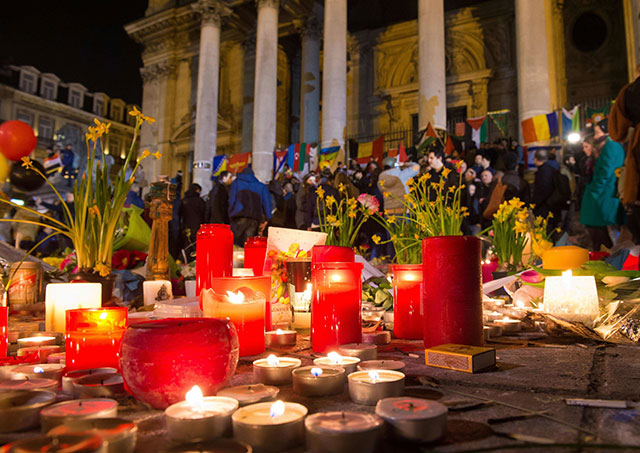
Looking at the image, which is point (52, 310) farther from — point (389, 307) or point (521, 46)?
point (521, 46)

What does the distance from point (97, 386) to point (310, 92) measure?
20.6 m

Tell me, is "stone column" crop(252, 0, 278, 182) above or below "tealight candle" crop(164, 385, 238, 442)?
above

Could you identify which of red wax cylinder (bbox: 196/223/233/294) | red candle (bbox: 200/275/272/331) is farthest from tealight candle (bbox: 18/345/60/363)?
red wax cylinder (bbox: 196/223/233/294)

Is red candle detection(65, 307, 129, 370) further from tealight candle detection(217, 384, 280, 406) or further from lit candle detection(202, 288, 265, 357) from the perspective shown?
tealight candle detection(217, 384, 280, 406)

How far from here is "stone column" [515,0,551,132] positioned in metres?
11.7

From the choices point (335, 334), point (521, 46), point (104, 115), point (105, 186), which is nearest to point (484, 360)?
point (335, 334)

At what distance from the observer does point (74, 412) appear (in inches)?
32.0

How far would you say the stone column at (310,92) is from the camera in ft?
66.8

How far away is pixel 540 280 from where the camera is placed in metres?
2.40

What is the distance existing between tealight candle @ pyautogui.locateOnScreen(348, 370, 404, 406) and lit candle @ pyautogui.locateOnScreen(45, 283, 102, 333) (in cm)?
129

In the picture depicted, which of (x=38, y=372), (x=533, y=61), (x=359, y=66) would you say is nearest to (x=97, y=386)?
(x=38, y=372)

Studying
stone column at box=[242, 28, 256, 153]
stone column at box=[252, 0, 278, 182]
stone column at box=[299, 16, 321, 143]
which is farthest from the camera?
stone column at box=[242, 28, 256, 153]

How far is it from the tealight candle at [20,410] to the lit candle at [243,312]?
0.62 metres

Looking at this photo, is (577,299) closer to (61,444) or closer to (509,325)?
(509,325)
